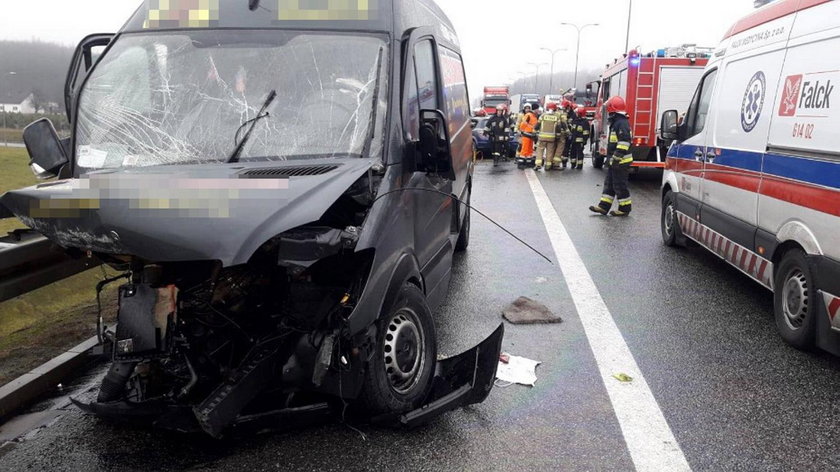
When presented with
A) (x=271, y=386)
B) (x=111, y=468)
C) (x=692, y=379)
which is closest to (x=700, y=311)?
(x=692, y=379)

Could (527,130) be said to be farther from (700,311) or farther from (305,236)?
(305,236)

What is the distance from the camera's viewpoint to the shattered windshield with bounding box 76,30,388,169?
12.4ft

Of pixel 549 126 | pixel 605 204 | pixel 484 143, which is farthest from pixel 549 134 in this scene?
pixel 605 204

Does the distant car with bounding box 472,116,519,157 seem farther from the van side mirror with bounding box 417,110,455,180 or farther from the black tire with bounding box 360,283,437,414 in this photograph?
the black tire with bounding box 360,283,437,414

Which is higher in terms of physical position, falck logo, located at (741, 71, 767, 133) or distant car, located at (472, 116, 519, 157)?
falck logo, located at (741, 71, 767, 133)

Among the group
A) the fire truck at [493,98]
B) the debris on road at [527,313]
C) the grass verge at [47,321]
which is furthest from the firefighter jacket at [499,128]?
the fire truck at [493,98]

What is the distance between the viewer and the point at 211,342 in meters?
3.08

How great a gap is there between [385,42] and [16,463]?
2.99m

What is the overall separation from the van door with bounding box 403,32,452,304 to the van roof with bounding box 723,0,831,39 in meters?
2.78

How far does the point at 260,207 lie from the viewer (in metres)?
2.79

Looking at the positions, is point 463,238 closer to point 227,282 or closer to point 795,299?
point 795,299

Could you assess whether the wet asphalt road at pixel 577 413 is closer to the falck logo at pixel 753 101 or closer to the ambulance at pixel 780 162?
the ambulance at pixel 780 162

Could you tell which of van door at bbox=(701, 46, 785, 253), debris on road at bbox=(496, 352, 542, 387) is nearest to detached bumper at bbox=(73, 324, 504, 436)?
debris on road at bbox=(496, 352, 542, 387)

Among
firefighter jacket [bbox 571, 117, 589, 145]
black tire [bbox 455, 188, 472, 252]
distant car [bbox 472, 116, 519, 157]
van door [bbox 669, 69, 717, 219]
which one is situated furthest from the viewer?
distant car [bbox 472, 116, 519, 157]
